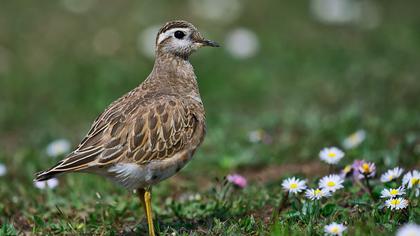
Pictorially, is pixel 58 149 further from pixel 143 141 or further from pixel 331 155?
pixel 331 155

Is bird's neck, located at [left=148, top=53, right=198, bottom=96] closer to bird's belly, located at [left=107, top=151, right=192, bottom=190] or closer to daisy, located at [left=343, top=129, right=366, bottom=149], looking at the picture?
bird's belly, located at [left=107, top=151, right=192, bottom=190]

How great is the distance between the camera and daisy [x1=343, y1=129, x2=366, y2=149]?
796 centimetres

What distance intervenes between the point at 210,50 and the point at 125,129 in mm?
6399

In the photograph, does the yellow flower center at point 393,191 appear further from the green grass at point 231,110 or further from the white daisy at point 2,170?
the white daisy at point 2,170

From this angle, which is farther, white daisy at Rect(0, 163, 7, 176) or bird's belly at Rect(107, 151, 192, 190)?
white daisy at Rect(0, 163, 7, 176)

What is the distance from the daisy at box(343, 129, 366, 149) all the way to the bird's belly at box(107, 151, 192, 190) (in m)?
2.53

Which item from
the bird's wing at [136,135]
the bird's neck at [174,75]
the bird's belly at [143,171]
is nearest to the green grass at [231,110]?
the bird's belly at [143,171]

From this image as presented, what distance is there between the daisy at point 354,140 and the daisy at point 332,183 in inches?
67.7

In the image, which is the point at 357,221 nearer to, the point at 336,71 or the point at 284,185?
the point at 284,185

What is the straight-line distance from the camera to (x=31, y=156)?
341 inches

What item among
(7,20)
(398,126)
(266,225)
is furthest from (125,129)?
(7,20)

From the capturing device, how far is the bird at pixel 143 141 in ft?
19.3

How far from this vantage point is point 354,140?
8008 millimetres

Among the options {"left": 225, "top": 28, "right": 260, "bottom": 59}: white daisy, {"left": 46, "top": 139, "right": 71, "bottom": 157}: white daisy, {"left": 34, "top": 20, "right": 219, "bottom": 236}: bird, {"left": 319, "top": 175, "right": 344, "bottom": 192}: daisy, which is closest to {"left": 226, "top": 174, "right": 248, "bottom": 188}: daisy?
{"left": 34, "top": 20, "right": 219, "bottom": 236}: bird
